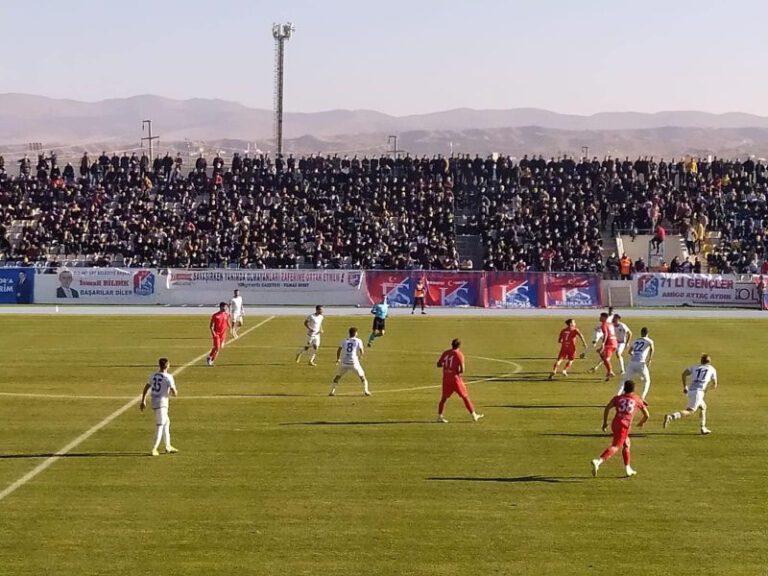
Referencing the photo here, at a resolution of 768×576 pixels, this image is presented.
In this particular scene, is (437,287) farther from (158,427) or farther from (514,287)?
(158,427)

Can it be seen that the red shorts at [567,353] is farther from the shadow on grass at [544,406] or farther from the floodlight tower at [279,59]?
the floodlight tower at [279,59]

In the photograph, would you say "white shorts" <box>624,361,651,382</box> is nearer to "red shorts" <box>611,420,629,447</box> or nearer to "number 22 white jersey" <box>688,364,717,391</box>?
"number 22 white jersey" <box>688,364,717,391</box>

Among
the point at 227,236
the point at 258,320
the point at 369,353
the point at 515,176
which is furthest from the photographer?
the point at 515,176

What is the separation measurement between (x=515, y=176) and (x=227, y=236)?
19865 mm

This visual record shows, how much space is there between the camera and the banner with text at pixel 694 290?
65.3m

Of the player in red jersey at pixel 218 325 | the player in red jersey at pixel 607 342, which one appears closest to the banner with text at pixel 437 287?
the player in red jersey at pixel 218 325

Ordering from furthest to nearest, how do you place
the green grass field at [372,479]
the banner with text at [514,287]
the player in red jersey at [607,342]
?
the banner with text at [514,287], the player in red jersey at [607,342], the green grass field at [372,479]

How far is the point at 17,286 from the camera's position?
66.8 meters

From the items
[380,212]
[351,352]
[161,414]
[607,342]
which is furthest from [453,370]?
[380,212]

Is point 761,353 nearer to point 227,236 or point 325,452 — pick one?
point 325,452

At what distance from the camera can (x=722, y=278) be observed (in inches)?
2584

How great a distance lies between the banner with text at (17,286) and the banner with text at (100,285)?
41 centimetres

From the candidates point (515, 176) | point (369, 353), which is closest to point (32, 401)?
point (369, 353)

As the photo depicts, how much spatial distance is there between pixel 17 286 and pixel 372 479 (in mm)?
48399
